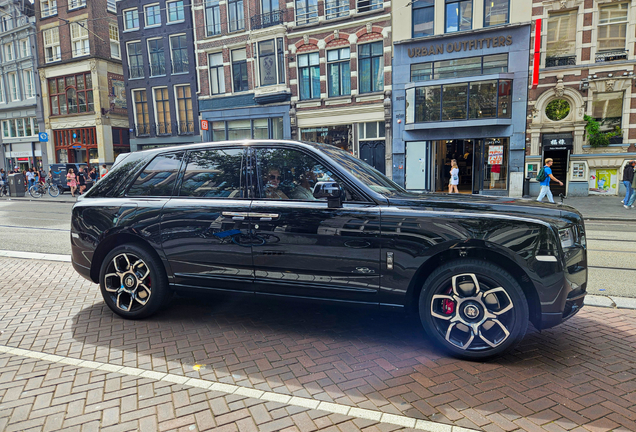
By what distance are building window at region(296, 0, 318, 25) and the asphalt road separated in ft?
55.0

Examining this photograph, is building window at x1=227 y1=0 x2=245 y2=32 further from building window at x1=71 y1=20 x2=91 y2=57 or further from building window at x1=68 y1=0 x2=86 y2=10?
building window at x1=68 y1=0 x2=86 y2=10

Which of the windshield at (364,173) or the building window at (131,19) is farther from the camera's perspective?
the building window at (131,19)

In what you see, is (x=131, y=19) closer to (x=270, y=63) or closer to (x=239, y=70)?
(x=239, y=70)

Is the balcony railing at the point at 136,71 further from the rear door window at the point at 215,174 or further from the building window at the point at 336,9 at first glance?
the rear door window at the point at 215,174

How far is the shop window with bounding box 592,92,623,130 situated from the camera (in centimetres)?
1848

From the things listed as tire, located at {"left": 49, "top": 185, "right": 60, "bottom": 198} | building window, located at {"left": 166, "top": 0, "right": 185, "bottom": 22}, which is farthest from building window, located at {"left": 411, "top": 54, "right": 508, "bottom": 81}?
tire, located at {"left": 49, "top": 185, "right": 60, "bottom": 198}

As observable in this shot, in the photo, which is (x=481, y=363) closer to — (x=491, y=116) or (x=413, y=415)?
(x=413, y=415)

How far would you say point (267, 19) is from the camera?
2442 centimetres

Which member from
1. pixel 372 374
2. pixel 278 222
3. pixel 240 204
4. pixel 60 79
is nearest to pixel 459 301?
pixel 372 374

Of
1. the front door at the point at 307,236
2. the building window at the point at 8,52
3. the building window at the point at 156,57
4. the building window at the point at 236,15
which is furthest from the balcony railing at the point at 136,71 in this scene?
the front door at the point at 307,236

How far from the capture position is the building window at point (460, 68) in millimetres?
19828

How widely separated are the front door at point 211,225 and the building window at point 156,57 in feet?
91.6

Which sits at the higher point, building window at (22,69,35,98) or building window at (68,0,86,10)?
building window at (68,0,86,10)

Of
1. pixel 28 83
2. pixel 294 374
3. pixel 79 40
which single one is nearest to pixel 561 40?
pixel 294 374
